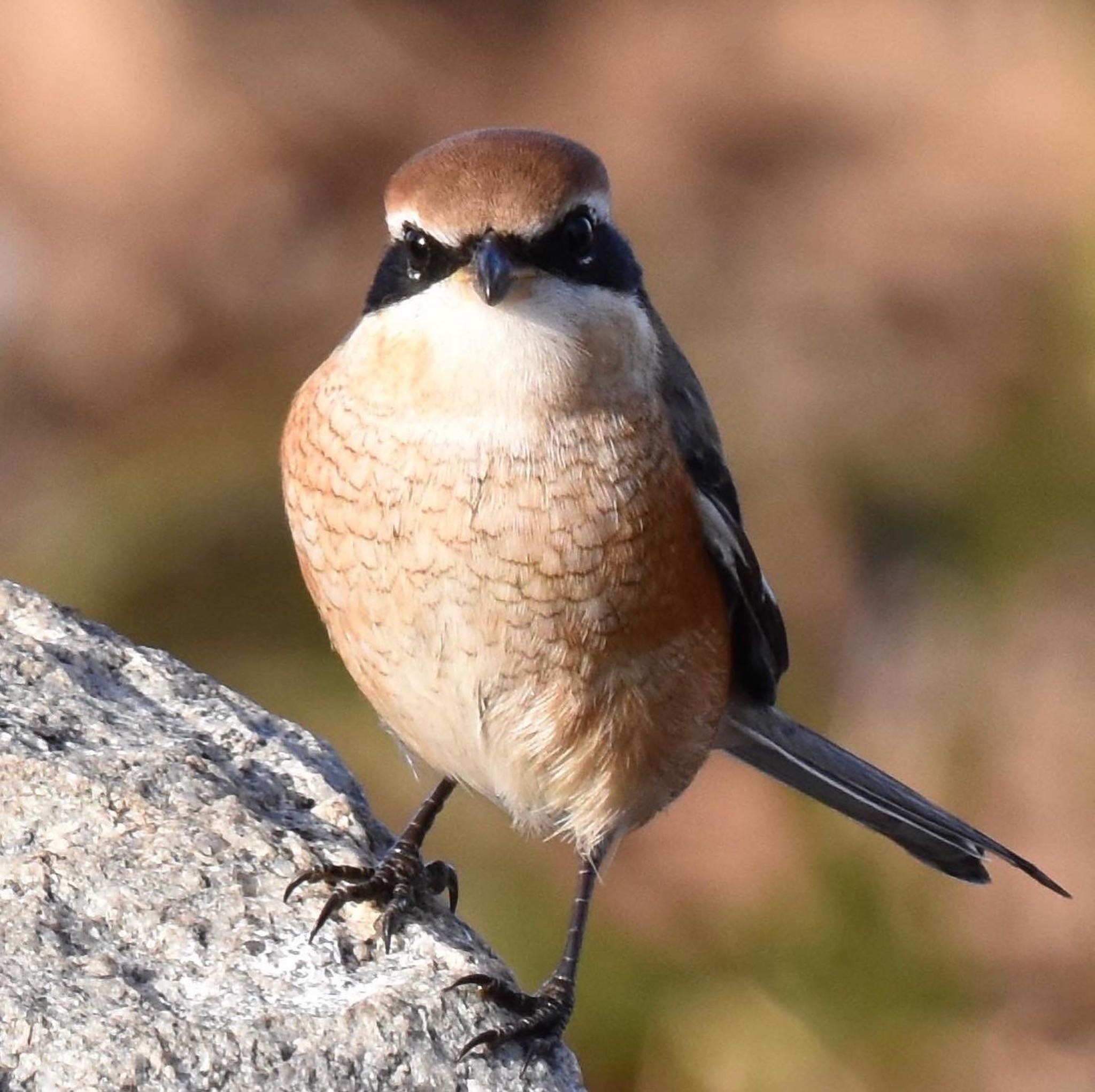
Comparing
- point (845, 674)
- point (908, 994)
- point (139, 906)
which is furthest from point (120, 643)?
point (845, 674)

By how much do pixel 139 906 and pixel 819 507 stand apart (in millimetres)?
4234

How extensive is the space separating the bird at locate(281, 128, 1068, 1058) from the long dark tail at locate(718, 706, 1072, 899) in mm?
557

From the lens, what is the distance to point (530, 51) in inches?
362

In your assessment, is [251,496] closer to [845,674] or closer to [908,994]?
[845,674]

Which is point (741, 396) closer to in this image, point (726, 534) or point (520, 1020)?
point (726, 534)

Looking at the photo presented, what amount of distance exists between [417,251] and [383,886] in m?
1.10

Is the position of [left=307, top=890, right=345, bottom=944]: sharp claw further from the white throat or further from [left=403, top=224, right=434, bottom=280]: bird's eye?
[left=403, top=224, right=434, bottom=280]: bird's eye

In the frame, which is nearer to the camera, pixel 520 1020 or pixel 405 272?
pixel 520 1020

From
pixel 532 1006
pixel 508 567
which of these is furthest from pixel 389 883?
pixel 508 567

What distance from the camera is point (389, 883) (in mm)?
3314

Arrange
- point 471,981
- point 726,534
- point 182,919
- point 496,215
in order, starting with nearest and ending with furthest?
point 182,919 → point 471,981 → point 496,215 → point 726,534

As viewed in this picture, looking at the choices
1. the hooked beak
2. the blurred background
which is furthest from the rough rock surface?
the blurred background

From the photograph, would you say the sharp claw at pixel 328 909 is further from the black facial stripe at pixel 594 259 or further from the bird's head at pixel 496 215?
the black facial stripe at pixel 594 259

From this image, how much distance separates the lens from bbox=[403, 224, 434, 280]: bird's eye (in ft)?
11.6
